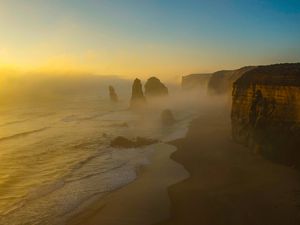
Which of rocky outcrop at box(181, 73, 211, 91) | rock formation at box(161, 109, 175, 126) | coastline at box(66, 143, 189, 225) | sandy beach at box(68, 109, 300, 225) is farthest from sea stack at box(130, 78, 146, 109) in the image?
coastline at box(66, 143, 189, 225)

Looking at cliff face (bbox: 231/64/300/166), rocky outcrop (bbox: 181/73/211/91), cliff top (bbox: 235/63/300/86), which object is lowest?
rocky outcrop (bbox: 181/73/211/91)

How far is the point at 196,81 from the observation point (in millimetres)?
171250

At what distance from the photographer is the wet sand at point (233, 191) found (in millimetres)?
22625

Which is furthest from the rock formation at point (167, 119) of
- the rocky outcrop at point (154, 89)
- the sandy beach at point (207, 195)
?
the rocky outcrop at point (154, 89)

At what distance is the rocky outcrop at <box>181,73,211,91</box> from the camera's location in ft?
532

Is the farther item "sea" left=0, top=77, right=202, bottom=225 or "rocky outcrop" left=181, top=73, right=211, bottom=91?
"rocky outcrop" left=181, top=73, right=211, bottom=91

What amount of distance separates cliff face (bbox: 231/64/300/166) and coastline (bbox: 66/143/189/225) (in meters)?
9.15

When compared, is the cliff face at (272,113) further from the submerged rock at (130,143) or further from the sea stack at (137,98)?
the sea stack at (137,98)

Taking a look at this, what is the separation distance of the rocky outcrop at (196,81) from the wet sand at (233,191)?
122 meters

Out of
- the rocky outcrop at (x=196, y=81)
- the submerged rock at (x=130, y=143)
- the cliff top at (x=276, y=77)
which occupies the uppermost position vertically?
the cliff top at (x=276, y=77)

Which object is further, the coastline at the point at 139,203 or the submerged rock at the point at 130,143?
the submerged rock at the point at 130,143

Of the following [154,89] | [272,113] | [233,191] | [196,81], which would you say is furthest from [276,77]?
[196,81]

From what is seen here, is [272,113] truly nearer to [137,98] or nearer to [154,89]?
[137,98]

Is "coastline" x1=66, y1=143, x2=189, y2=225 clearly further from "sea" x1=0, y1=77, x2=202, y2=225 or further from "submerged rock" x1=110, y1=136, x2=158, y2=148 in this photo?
"submerged rock" x1=110, y1=136, x2=158, y2=148
